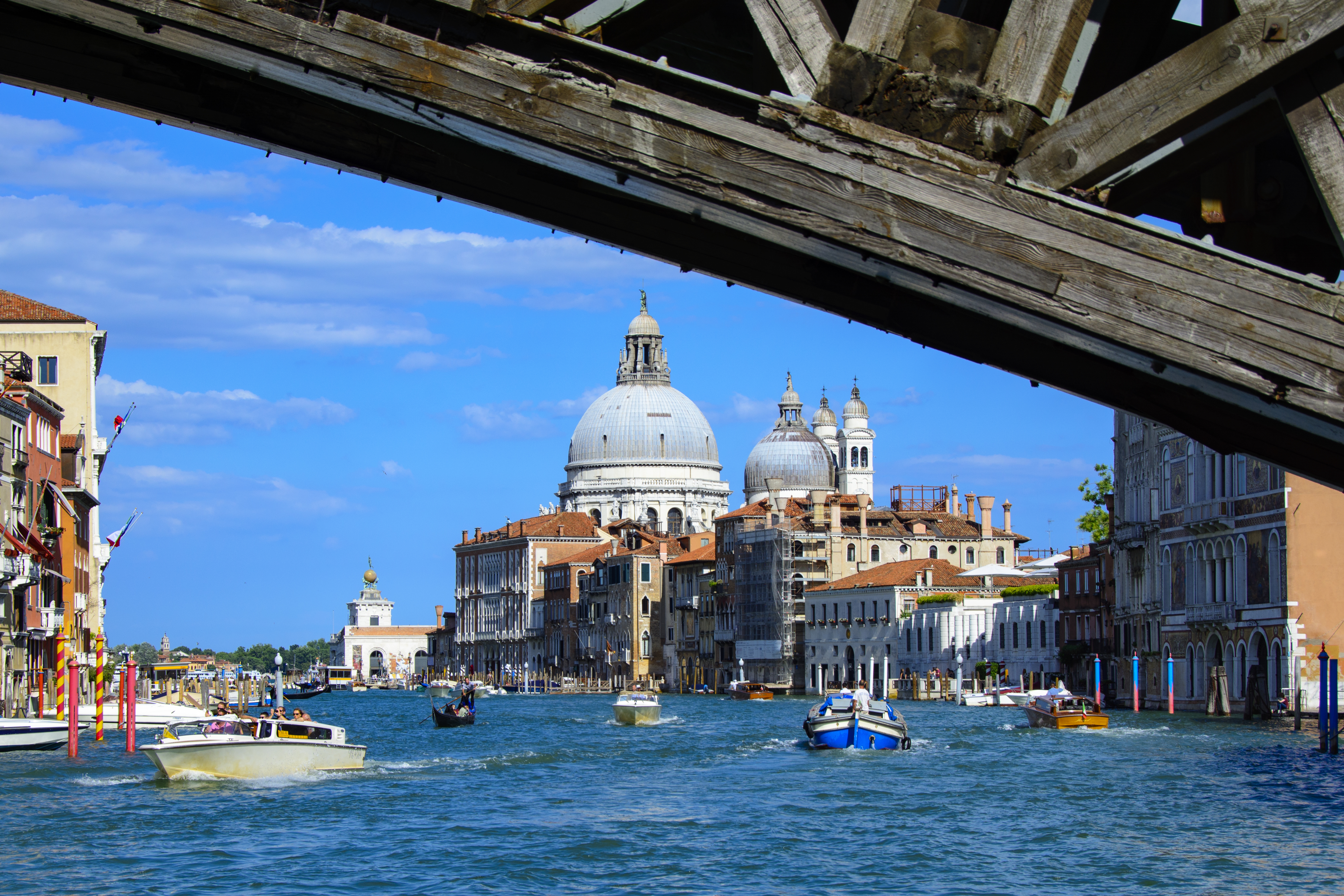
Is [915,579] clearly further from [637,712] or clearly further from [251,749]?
[251,749]

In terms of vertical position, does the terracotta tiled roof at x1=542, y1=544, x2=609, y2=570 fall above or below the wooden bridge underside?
above

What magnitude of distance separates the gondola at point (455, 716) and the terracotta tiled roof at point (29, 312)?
15.0 meters

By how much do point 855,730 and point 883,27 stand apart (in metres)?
33.1

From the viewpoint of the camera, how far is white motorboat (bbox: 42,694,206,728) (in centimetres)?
4353

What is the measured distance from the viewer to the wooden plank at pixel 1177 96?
2.41m

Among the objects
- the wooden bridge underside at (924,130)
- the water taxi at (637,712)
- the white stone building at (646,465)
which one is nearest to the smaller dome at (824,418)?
the white stone building at (646,465)

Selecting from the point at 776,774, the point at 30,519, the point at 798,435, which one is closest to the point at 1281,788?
the point at 776,774

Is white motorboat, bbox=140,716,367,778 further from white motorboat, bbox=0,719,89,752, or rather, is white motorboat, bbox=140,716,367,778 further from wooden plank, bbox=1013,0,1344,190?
wooden plank, bbox=1013,0,1344,190

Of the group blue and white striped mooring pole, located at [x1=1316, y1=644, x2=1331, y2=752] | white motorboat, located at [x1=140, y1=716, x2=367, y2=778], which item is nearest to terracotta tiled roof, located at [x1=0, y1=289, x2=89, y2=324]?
white motorboat, located at [x1=140, y1=716, x2=367, y2=778]

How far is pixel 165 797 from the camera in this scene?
25141 millimetres

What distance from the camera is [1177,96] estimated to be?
247cm

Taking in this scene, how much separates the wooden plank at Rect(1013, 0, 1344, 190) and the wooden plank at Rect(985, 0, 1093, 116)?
5cm

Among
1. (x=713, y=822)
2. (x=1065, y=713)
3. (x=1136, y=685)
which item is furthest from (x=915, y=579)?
(x=713, y=822)

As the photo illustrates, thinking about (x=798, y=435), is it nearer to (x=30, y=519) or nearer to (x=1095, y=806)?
(x=30, y=519)
